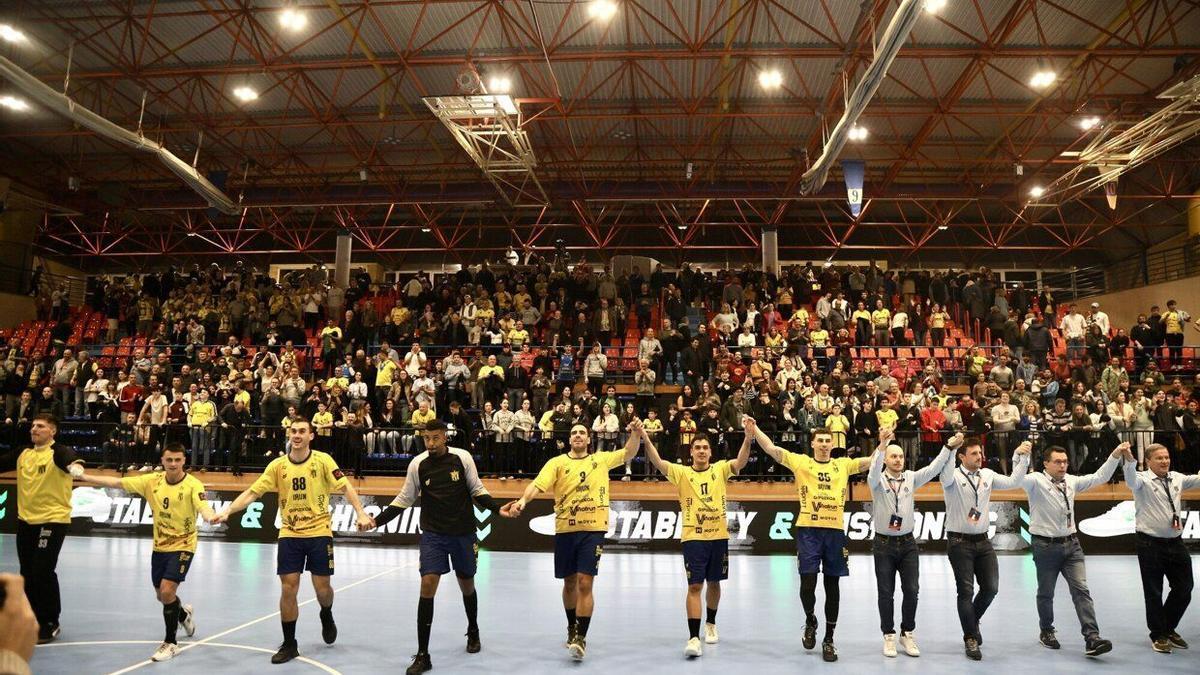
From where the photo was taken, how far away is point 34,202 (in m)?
26.0

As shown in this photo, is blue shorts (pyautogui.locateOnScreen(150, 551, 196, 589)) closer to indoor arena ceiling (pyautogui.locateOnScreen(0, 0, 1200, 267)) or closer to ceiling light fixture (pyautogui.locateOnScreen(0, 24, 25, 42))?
indoor arena ceiling (pyautogui.locateOnScreen(0, 0, 1200, 267))

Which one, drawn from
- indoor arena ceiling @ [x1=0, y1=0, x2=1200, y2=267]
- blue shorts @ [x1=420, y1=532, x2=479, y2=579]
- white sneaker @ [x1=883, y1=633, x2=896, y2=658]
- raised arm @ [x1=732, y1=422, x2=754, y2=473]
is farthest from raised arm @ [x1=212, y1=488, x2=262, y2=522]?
indoor arena ceiling @ [x1=0, y1=0, x2=1200, y2=267]

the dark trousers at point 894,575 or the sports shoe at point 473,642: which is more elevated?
the dark trousers at point 894,575

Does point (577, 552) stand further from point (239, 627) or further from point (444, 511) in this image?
point (239, 627)

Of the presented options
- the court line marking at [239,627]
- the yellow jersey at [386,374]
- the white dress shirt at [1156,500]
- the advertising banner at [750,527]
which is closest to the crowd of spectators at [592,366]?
the yellow jersey at [386,374]

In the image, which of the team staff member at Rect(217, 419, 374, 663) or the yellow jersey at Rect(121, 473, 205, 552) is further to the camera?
the yellow jersey at Rect(121, 473, 205, 552)

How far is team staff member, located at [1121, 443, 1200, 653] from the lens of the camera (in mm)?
7164

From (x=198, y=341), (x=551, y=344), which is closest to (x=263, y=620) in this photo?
(x=551, y=344)

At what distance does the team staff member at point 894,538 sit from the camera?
7.03 metres

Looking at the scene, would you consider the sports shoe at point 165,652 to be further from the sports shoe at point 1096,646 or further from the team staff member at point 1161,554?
the team staff member at point 1161,554

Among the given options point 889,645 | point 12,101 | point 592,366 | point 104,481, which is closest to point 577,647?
point 889,645

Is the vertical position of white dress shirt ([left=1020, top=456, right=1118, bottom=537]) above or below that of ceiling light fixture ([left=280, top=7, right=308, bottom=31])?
below

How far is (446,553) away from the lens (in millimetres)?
6914

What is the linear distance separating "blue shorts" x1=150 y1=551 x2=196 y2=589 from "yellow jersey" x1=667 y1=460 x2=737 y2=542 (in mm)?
4589
